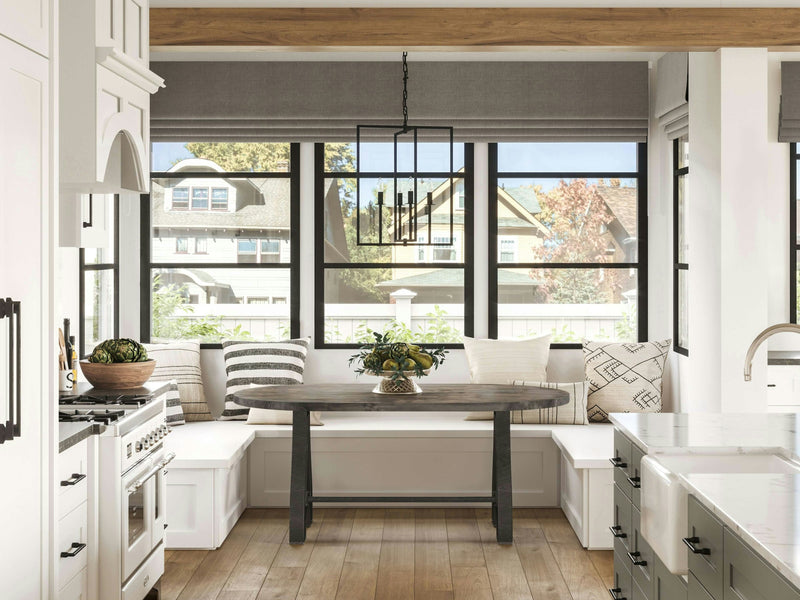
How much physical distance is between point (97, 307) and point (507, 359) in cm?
263

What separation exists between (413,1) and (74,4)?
71.4 inches

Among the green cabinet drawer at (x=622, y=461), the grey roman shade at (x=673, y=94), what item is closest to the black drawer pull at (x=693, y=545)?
the green cabinet drawer at (x=622, y=461)

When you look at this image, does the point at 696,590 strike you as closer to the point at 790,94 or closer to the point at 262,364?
the point at 262,364

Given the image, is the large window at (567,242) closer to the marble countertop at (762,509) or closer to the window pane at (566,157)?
the window pane at (566,157)

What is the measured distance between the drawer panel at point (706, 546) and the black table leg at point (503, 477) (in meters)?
2.31

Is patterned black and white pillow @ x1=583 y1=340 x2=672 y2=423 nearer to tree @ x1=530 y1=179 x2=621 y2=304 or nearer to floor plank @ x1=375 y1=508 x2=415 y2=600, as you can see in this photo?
tree @ x1=530 y1=179 x2=621 y2=304

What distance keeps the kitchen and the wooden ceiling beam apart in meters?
0.04

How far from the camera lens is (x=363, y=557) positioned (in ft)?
14.4

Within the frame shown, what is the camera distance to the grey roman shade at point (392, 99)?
5.84 meters

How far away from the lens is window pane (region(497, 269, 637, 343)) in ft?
19.9

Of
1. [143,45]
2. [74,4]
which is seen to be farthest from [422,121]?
[74,4]

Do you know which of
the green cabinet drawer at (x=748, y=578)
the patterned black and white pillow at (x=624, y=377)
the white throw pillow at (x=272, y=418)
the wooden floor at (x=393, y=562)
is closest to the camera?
the green cabinet drawer at (x=748, y=578)

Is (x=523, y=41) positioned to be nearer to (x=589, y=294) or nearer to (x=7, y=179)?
(x=589, y=294)

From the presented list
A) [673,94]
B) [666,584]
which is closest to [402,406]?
[666,584]
